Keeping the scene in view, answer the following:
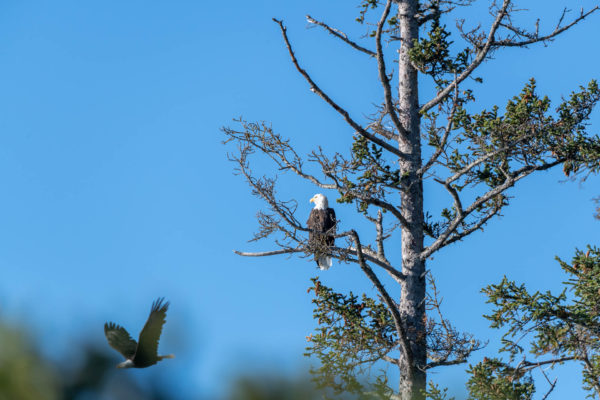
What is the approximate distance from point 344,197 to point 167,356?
10.3 meters

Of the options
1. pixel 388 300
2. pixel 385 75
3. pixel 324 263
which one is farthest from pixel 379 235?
pixel 385 75

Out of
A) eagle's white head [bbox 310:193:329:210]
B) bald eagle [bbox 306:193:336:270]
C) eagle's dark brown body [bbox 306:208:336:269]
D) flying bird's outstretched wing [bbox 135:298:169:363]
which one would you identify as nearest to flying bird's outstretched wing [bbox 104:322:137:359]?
flying bird's outstretched wing [bbox 135:298:169:363]

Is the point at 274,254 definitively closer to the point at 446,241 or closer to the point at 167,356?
the point at 446,241

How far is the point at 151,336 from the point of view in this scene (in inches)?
294

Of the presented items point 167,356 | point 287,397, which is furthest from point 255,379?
point 167,356

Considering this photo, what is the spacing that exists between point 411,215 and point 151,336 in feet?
21.9

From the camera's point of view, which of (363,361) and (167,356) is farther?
(363,361)

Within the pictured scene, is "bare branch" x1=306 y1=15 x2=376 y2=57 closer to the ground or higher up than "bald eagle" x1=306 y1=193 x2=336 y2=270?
higher up

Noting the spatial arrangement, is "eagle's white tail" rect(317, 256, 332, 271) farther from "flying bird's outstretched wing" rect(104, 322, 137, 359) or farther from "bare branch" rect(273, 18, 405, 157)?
"flying bird's outstretched wing" rect(104, 322, 137, 359)

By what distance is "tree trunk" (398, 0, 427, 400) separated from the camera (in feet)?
39.7

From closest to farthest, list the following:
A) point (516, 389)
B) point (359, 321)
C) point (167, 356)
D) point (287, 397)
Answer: point (287, 397) → point (167, 356) → point (516, 389) → point (359, 321)

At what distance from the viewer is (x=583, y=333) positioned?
1194 cm

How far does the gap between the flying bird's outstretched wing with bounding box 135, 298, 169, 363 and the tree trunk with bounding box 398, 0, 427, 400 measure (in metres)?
4.71

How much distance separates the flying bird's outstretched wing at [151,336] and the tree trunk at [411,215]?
4.71 meters
